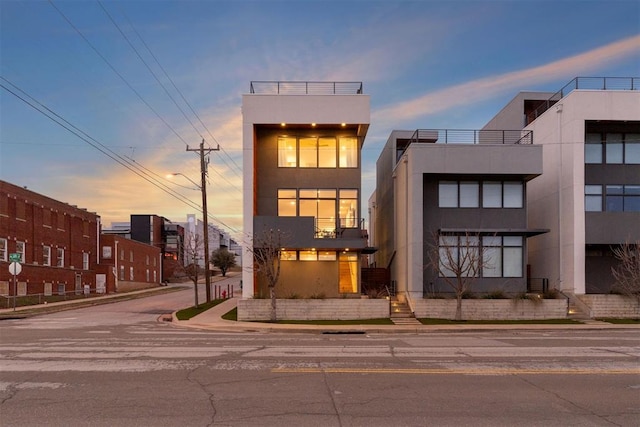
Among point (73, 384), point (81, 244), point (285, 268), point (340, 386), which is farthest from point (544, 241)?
point (81, 244)

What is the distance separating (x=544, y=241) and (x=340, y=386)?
24692 mm

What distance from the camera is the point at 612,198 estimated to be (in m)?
28.2

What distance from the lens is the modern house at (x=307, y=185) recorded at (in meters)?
27.0

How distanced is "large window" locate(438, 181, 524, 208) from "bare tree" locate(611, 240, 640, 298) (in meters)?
5.60

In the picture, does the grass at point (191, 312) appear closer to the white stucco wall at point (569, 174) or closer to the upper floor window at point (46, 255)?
the white stucco wall at point (569, 174)

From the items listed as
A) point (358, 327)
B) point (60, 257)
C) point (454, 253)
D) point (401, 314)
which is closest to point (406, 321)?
point (401, 314)

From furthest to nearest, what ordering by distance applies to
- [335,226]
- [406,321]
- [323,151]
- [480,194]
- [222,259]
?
[222,259] → [323,151] → [335,226] → [480,194] → [406,321]

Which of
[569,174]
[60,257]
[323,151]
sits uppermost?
[323,151]

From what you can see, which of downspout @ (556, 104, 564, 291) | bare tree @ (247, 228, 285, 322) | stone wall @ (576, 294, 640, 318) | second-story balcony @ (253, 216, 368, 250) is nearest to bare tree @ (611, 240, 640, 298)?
stone wall @ (576, 294, 640, 318)

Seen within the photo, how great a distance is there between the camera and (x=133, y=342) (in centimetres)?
1516

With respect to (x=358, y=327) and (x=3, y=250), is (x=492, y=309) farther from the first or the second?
(x=3, y=250)

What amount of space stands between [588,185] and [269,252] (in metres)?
18.3

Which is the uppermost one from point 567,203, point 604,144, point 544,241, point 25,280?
point 604,144

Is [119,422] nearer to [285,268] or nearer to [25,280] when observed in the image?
[285,268]
